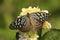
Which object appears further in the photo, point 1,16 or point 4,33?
point 1,16

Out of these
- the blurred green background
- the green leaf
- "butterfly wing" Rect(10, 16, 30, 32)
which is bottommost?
the green leaf

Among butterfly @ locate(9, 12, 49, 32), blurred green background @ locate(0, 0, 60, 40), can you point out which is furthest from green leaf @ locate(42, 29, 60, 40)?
blurred green background @ locate(0, 0, 60, 40)

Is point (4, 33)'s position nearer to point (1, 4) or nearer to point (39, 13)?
point (1, 4)

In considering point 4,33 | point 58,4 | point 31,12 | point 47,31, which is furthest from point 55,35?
point 58,4

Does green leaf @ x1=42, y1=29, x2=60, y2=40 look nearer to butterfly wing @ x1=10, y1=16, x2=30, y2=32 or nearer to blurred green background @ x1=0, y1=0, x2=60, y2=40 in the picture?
butterfly wing @ x1=10, y1=16, x2=30, y2=32

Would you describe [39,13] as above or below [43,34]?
above

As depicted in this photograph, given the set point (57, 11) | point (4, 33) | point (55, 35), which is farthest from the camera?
point (57, 11)

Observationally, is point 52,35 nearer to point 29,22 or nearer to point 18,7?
point 29,22

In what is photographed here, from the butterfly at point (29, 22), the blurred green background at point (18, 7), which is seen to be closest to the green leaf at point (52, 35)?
the butterfly at point (29, 22)
